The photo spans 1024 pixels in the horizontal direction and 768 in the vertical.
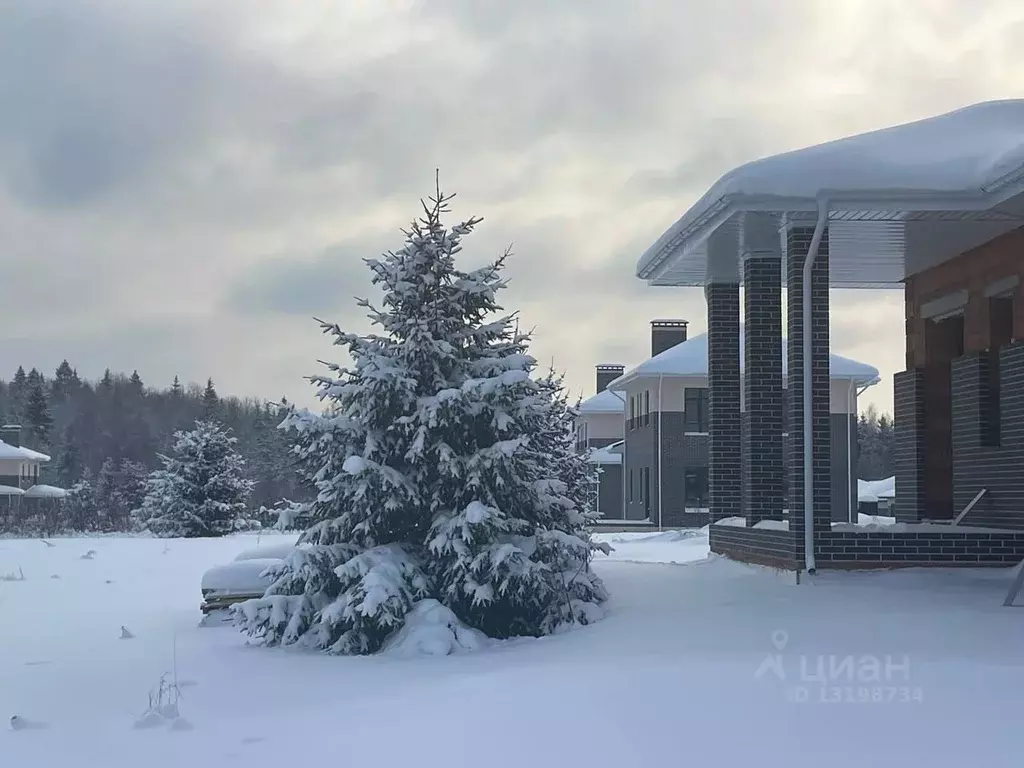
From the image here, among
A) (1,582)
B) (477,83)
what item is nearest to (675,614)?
(477,83)

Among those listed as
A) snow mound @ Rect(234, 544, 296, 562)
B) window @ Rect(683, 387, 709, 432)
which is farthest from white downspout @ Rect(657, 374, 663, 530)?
snow mound @ Rect(234, 544, 296, 562)

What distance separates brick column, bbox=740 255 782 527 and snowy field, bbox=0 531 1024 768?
1924mm

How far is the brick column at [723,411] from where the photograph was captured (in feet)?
48.6

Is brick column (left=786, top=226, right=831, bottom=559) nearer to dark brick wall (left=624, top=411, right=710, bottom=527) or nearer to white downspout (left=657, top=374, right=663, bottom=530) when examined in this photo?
white downspout (left=657, top=374, right=663, bottom=530)

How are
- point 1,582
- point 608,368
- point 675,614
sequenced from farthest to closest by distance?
point 608,368 < point 1,582 < point 675,614

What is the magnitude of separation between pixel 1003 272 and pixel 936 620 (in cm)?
582

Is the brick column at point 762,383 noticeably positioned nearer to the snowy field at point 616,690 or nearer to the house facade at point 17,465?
the snowy field at point 616,690

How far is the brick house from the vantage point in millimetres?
10898

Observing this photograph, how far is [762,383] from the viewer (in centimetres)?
1334

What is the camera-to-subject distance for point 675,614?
9.91m

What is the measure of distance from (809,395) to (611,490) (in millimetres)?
34977

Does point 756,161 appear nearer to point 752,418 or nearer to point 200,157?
point 752,418

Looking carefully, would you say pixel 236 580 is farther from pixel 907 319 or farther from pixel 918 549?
pixel 907 319

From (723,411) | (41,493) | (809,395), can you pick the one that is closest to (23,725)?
(809,395)
